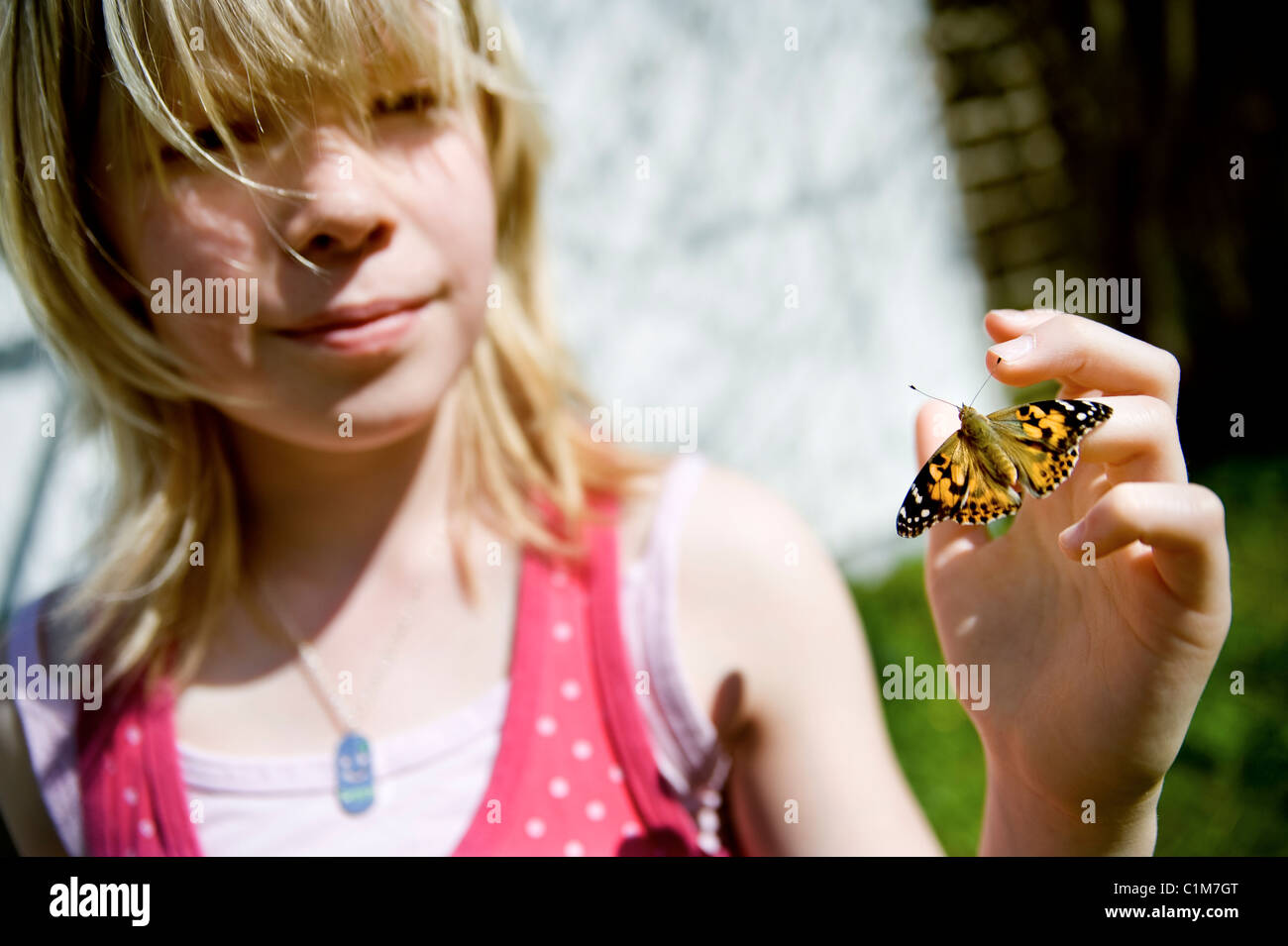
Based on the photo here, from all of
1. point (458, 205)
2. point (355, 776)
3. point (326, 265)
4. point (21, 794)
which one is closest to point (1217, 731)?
point (355, 776)

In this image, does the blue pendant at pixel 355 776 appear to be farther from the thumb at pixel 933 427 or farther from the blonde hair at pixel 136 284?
the thumb at pixel 933 427

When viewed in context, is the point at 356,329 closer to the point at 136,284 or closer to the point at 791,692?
the point at 136,284

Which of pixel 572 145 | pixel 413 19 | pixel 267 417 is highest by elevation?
pixel 572 145

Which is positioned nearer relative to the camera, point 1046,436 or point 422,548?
point 1046,436

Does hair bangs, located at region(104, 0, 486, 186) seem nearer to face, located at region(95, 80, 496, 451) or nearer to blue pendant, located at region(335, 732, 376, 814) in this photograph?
face, located at region(95, 80, 496, 451)

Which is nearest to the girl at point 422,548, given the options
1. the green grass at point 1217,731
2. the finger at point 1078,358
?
the finger at point 1078,358
